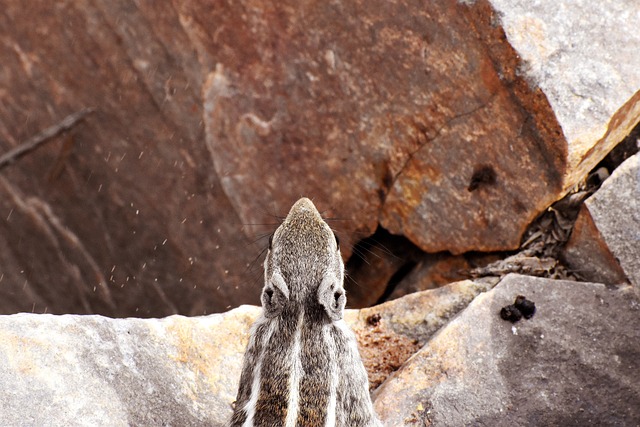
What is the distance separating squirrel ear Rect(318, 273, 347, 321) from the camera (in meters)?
4.20

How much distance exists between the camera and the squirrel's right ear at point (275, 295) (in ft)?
13.8

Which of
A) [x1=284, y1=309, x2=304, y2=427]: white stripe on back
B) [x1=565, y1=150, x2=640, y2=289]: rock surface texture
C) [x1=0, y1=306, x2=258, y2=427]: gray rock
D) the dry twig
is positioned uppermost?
[x1=565, y1=150, x2=640, y2=289]: rock surface texture

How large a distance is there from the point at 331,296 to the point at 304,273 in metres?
0.18

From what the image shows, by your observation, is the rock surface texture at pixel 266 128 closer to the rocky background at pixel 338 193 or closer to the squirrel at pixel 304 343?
the rocky background at pixel 338 193

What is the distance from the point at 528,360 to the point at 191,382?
5.93 ft

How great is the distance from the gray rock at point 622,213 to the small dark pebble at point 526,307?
23.4 inches

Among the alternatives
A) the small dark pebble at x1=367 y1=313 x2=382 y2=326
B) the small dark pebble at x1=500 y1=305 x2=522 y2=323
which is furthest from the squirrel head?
the small dark pebble at x1=500 y1=305 x2=522 y2=323

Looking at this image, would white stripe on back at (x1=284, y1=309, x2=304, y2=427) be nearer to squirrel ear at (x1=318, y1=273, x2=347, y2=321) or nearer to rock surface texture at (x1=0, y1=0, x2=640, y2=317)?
squirrel ear at (x1=318, y1=273, x2=347, y2=321)

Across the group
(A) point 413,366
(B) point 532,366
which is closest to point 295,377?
(A) point 413,366

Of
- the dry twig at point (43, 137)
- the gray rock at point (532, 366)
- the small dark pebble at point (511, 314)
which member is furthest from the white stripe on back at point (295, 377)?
the dry twig at point (43, 137)

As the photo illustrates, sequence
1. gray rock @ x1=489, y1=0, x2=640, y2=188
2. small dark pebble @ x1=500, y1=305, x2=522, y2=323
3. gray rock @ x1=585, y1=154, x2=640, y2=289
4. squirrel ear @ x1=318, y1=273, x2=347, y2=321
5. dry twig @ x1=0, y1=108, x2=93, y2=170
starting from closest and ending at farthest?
squirrel ear @ x1=318, y1=273, x2=347, y2=321, small dark pebble @ x1=500, y1=305, x2=522, y2=323, gray rock @ x1=585, y1=154, x2=640, y2=289, gray rock @ x1=489, y1=0, x2=640, y2=188, dry twig @ x1=0, y1=108, x2=93, y2=170

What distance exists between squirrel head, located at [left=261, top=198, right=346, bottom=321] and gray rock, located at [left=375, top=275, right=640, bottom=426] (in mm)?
638

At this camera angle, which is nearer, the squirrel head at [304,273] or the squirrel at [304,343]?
the squirrel at [304,343]

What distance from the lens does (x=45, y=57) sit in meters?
7.47
